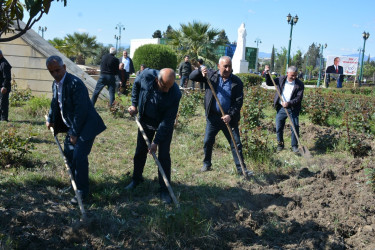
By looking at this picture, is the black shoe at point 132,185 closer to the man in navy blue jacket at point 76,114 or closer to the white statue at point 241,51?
the man in navy blue jacket at point 76,114

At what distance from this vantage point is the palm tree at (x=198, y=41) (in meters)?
23.4

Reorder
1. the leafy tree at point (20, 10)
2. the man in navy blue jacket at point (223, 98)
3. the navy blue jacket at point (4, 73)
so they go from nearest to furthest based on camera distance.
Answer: the leafy tree at point (20, 10) < the man in navy blue jacket at point (223, 98) < the navy blue jacket at point (4, 73)

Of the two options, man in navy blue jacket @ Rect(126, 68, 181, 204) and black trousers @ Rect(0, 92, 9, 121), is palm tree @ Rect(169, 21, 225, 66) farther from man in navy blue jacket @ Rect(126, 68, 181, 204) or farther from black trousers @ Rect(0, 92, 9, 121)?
man in navy blue jacket @ Rect(126, 68, 181, 204)

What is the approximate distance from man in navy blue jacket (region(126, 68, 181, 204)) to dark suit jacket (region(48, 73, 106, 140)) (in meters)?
0.58

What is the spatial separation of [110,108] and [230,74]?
4.44m

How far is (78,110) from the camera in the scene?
4.08 meters

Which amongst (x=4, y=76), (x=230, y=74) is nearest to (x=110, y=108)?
(x=4, y=76)

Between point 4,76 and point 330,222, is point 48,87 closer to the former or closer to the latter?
point 4,76

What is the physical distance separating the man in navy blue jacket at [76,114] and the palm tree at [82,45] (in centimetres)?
3223

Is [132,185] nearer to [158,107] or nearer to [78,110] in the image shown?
[158,107]

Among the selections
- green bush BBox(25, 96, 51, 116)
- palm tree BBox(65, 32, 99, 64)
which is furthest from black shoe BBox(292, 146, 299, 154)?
palm tree BBox(65, 32, 99, 64)

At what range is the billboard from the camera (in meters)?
31.0

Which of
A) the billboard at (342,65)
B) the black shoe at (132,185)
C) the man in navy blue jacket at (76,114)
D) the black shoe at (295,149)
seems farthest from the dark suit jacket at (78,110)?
the billboard at (342,65)

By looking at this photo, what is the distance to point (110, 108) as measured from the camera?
361 inches
